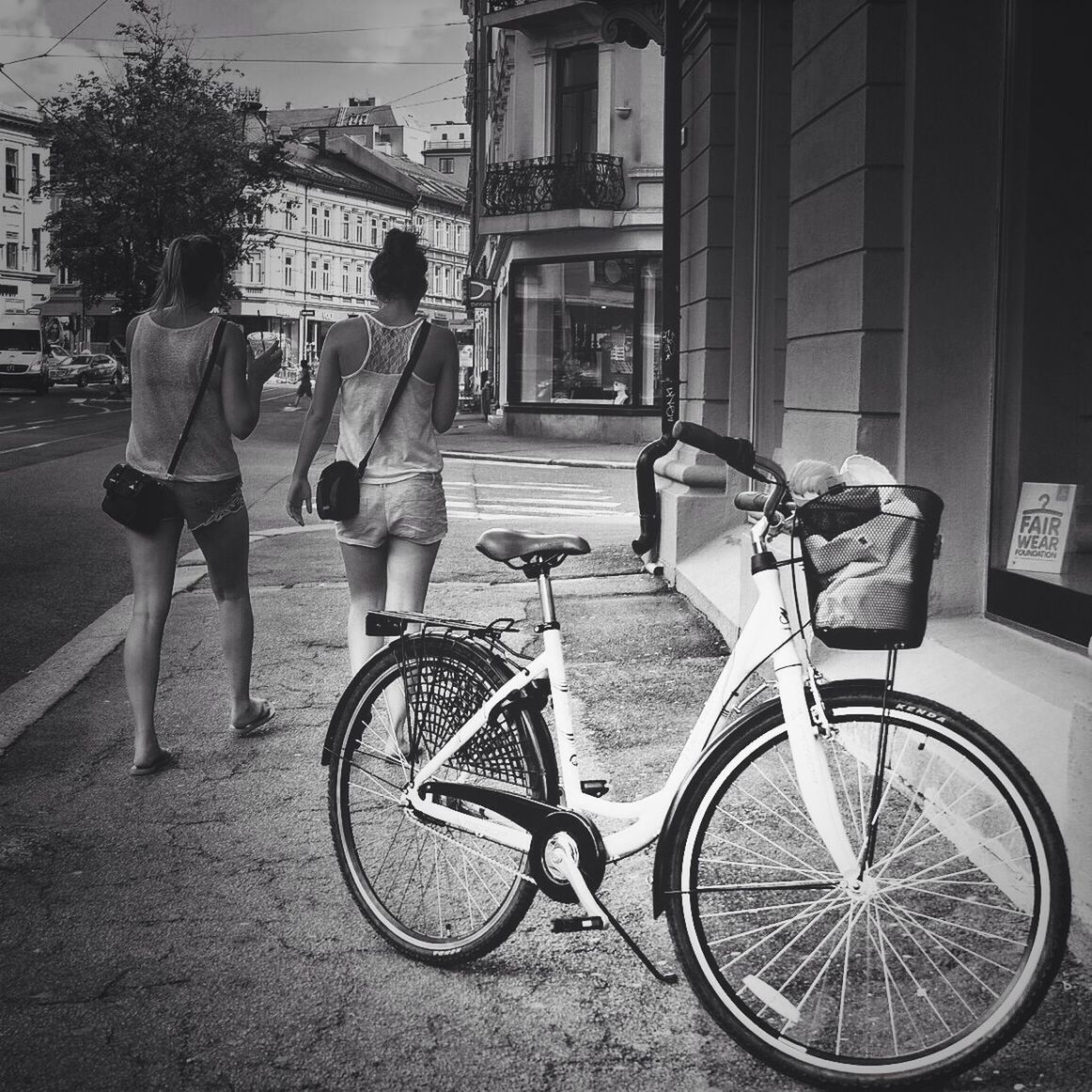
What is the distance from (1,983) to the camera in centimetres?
351

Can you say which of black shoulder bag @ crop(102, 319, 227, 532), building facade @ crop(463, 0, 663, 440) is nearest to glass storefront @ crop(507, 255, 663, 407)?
building facade @ crop(463, 0, 663, 440)

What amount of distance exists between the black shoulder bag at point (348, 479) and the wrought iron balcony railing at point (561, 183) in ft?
86.2

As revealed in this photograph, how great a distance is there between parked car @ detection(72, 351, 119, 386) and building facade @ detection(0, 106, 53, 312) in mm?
20444

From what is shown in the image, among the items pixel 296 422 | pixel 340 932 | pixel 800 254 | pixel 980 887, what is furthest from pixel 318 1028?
pixel 296 422

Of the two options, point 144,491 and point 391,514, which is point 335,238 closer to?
point 144,491

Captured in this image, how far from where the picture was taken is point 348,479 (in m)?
4.81

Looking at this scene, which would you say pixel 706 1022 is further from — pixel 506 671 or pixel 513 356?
pixel 513 356

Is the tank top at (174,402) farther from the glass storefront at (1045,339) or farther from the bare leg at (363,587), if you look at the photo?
the glass storefront at (1045,339)

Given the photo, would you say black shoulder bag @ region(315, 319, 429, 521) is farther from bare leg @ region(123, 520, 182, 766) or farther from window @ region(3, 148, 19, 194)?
window @ region(3, 148, 19, 194)

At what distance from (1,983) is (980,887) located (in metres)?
2.32

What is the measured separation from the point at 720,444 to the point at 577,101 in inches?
1187

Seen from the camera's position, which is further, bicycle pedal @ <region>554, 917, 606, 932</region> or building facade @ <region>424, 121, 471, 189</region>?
building facade @ <region>424, 121, 471, 189</region>

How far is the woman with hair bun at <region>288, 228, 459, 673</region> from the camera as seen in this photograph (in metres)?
4.85

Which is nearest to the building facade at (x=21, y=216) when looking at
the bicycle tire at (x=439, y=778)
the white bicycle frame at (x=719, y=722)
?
the bicycle tire at (x=439, y=778)
